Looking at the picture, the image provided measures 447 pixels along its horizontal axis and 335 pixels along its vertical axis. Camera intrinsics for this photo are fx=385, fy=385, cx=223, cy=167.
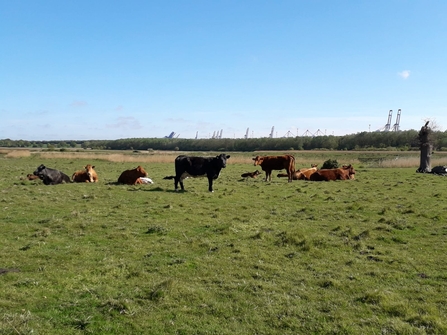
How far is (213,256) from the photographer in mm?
8000

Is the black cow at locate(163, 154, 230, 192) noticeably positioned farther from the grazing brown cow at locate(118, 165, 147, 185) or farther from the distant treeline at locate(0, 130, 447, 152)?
the distant treeline at locate(0, 130, 447, 152)

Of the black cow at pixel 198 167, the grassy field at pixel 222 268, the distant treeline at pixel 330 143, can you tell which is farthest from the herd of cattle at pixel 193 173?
the distant treeline at pixel 330 143

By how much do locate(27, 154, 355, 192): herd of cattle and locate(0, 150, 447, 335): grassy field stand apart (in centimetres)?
425

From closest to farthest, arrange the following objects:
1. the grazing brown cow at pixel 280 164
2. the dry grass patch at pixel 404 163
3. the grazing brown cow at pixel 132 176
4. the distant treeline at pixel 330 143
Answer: the grazing brown cow at pixel 132 176, the grazing brown cow at pixel 280 164, the dry grass patch at pixel 404 163, the distant treeline at pixel 330 143

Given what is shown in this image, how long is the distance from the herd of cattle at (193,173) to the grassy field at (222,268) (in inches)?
167

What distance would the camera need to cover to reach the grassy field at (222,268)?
16.9ft

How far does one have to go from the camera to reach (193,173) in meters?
18.8

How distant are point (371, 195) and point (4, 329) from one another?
1550cm

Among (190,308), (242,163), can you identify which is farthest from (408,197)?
(242,163)

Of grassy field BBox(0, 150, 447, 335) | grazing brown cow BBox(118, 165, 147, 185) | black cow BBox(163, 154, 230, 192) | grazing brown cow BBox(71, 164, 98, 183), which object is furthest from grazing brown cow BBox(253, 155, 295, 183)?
grazing brown cow BBox(71, 164, 98, 183)

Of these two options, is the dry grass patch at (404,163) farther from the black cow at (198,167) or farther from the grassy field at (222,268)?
the black cow at (198,167)

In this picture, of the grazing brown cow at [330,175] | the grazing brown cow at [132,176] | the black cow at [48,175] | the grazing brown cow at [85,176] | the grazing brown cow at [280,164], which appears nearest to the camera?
the black cow at [48,175]

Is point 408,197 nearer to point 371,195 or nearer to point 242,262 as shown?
point 371,195

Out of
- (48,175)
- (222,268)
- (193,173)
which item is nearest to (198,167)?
(193,173)
